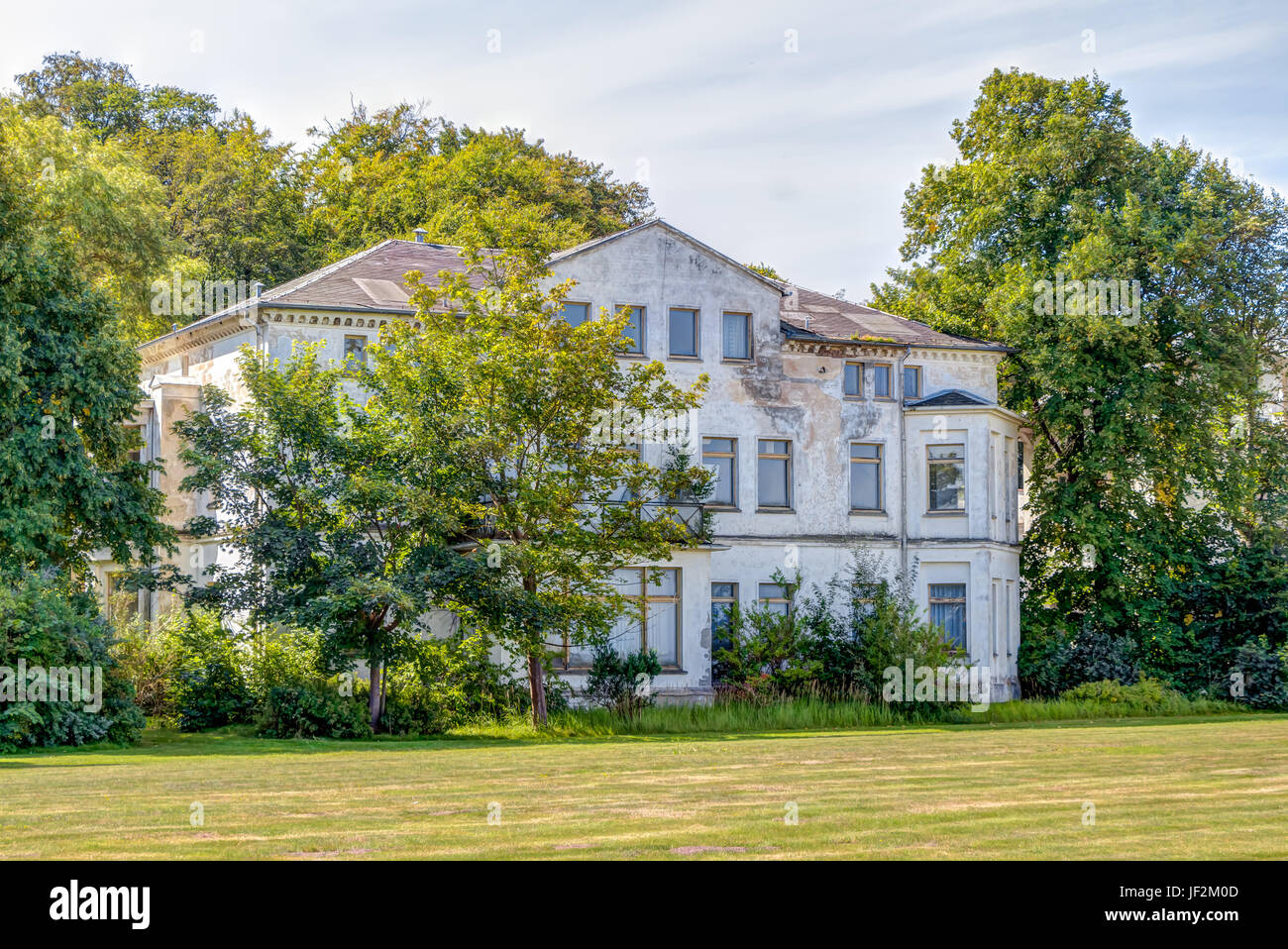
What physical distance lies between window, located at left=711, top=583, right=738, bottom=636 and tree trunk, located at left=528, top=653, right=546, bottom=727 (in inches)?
298

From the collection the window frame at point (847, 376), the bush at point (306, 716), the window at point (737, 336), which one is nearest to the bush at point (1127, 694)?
the window frame at point (847, 376)

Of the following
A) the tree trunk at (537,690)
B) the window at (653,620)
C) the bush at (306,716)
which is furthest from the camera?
the window at (653,620)

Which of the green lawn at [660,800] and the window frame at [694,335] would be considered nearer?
the green lawn at [660,800]

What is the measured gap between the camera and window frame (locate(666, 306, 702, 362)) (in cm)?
4034

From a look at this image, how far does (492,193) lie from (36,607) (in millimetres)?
30390

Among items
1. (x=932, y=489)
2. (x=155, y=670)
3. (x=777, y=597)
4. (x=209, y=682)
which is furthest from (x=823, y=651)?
(x=155, y=670)

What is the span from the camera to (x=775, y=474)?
42.1m

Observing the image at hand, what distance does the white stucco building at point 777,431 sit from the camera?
1542 inches

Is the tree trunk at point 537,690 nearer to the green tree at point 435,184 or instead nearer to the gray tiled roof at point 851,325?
the gray tiled roof at point 851,325

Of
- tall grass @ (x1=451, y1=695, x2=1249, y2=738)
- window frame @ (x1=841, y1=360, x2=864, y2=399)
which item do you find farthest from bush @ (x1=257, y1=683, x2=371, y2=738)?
window frame @ (x1=841, y1=360, x2=864, y2=399)

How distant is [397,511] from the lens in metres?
30.5

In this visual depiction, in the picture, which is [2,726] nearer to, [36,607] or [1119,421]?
[36,607]

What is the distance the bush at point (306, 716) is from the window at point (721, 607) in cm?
1133
